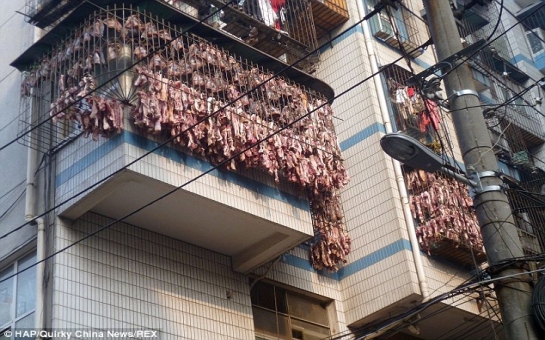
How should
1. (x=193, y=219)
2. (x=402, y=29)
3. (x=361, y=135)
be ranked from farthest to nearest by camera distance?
(x=402, y=29)
(x=361, y=135)
(x=193, y=219)

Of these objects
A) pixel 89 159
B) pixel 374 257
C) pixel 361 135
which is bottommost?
pixel 374 257

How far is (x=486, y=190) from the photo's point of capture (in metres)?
10.1

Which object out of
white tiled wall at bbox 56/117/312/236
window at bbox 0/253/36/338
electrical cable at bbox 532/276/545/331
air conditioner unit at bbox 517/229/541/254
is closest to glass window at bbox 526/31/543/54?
air conditioner unit at bbox 517/229/541/254

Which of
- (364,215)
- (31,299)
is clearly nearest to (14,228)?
(31,299)

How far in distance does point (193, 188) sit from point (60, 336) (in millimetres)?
3316

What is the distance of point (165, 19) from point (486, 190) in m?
8.01

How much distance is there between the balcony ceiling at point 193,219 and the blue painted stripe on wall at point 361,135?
3.83 m

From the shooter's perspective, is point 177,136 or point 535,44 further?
point 535,44

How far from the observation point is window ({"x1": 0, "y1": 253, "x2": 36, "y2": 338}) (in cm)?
1491

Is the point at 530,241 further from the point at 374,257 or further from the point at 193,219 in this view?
the point at 193,219

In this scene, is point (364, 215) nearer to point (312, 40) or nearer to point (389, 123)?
point (389, 123)

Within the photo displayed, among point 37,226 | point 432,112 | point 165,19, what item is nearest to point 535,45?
point 432,112

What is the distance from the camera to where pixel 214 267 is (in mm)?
16953

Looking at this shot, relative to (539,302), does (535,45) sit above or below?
above
